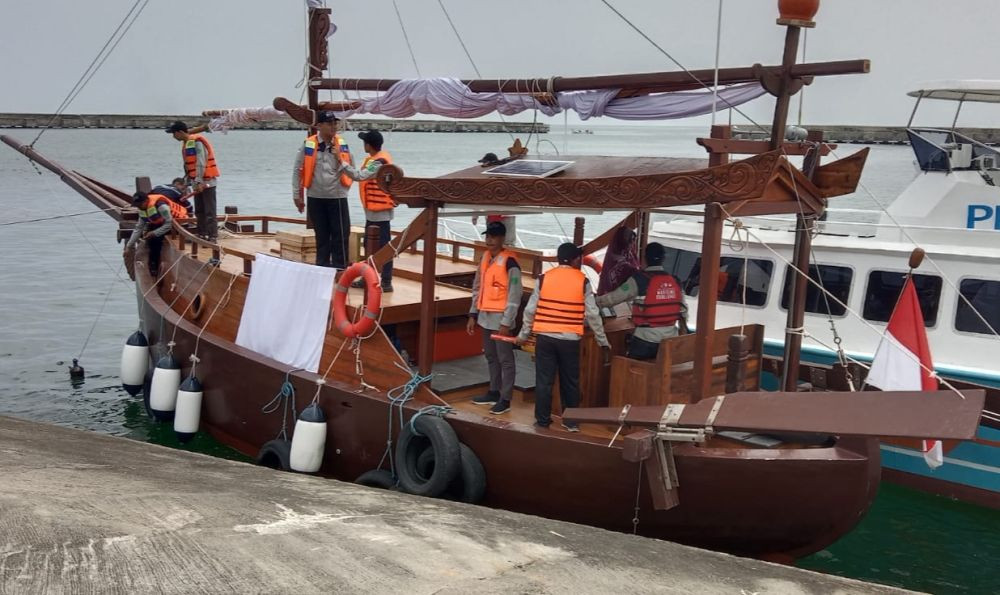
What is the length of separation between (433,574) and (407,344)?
473 cm

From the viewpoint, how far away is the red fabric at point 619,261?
318 inches

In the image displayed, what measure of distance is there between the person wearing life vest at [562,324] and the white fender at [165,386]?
15.8 ft

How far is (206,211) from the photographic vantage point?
11570mm

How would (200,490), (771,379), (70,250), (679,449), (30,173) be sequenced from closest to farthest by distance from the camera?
(200,490)
(679,449)
(771,379)
(70,250)
(30,173)

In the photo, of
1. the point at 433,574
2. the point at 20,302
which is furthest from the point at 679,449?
the point at 20,302

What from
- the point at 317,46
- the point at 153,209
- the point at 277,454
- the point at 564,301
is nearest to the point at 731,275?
the point at 564,301

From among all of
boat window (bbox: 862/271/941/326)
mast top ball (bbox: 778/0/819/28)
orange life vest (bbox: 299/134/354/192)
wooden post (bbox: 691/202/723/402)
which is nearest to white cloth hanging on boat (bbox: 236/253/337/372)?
orange life vest (bbox: 299/134/354/192)

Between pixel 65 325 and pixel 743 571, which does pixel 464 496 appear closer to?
pixel 743 571

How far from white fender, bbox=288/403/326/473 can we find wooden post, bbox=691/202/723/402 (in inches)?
135

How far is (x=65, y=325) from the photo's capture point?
1786 centimetres

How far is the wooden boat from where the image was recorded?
560 cm

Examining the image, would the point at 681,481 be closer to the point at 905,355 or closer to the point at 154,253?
the point at 905,355

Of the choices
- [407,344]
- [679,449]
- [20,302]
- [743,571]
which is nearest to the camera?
[743,571]

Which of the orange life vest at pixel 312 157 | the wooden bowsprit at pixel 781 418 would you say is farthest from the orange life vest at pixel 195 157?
the wooden bowsprit at pixel 781 418
